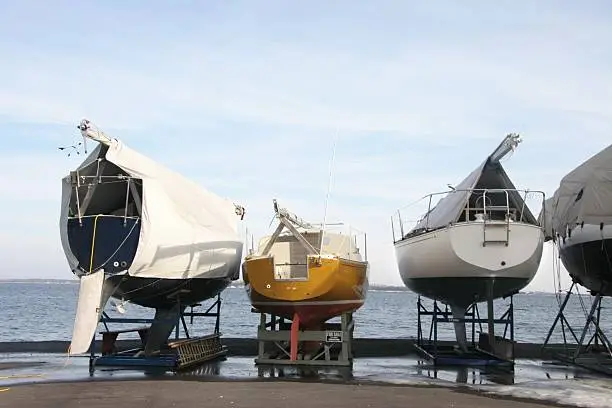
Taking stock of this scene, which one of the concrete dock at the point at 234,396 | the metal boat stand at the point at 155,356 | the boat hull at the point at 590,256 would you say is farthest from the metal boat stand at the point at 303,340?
the boat hull at the point at 590,256

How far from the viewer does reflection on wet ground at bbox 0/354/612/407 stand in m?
13.1

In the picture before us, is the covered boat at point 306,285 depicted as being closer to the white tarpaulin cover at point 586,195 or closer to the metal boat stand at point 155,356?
the metal boat stand at point 155,356

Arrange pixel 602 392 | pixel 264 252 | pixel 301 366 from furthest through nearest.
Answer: pixel 264 252, pixel 301 366, pixel 602 392

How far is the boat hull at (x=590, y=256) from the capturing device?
54.3ft

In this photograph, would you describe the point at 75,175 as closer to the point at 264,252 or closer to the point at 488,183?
the point at 264,252

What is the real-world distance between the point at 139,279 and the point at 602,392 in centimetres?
988

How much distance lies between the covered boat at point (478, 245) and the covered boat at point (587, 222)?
1198 millimetres

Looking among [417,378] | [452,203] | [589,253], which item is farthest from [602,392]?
[452,203]

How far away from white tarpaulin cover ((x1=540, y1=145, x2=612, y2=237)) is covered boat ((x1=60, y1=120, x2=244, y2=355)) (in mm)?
9262

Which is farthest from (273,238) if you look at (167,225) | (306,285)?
(167,225)

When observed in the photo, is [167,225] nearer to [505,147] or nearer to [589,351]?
[505,147]

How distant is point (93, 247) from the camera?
1382 cm

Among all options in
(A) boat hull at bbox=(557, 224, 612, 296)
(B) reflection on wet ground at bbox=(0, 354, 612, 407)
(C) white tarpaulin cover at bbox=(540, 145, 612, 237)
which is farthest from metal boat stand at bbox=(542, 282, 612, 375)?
(C) white tarpaulin cover at bbox=(540, 145, 612, 237)

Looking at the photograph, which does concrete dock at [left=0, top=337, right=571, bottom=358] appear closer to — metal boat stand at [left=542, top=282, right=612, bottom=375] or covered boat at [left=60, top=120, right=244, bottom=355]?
metal boat stand at [left=542, top=282, right=612, bottom=375]
